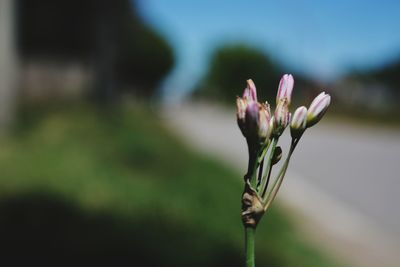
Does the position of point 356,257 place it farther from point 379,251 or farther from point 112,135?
point 112,135

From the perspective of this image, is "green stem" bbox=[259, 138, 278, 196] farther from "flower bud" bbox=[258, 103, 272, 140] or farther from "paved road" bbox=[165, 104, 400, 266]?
"paved road" bbox=[165, 104, 400, 266]

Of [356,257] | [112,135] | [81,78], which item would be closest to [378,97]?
[81,78]

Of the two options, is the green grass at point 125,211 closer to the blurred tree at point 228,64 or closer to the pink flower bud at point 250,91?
the pink flower bud at point 250,91

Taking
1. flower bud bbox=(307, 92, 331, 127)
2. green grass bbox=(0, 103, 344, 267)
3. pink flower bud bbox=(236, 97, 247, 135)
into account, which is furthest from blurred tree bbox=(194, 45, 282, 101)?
pink flower bud bbox=(236, 97, 247, 135)

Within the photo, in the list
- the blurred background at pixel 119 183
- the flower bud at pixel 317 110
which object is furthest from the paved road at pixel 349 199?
the flower bud at pixel 317 110

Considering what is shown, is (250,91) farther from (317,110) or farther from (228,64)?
(228,64)
